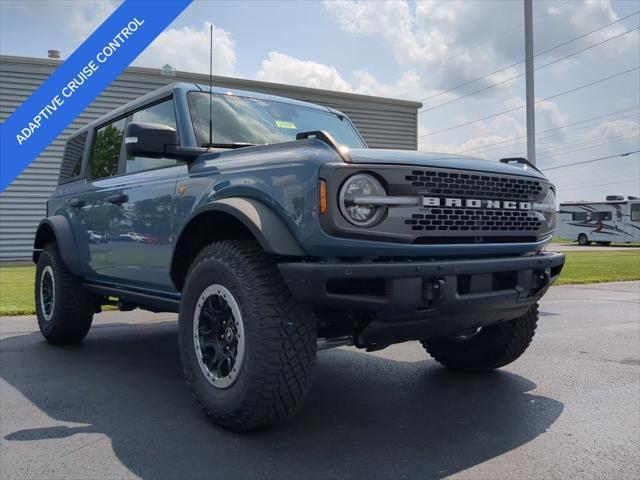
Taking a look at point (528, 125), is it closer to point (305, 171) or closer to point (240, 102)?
point (240, 102)

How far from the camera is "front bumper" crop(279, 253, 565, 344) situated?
106 inches

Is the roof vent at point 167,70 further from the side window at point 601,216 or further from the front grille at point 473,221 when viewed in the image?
the side window at point 601,216

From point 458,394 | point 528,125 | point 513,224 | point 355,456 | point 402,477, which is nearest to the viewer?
point 402,477

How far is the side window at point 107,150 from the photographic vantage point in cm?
496

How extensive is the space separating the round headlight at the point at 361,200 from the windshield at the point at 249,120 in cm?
140

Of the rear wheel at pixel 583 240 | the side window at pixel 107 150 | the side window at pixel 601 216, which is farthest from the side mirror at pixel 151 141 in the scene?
the rear wheel at pixel 583 240

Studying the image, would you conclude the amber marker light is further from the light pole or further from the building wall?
the building wall

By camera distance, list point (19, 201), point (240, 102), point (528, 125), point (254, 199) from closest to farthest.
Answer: point (254, 199), point (240, 102), point (528, 125), point (19, 201)

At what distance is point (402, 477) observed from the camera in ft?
8.39

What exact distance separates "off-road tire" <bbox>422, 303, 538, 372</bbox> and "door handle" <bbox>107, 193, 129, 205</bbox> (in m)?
2.44

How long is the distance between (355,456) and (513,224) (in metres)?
1.52

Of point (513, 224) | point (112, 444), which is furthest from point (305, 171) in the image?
point (112, 444)

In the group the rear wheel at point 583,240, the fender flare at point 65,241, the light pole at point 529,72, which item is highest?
the light pole at point 529,72

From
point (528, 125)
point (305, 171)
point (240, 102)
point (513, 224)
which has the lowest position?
point (513, 224)
